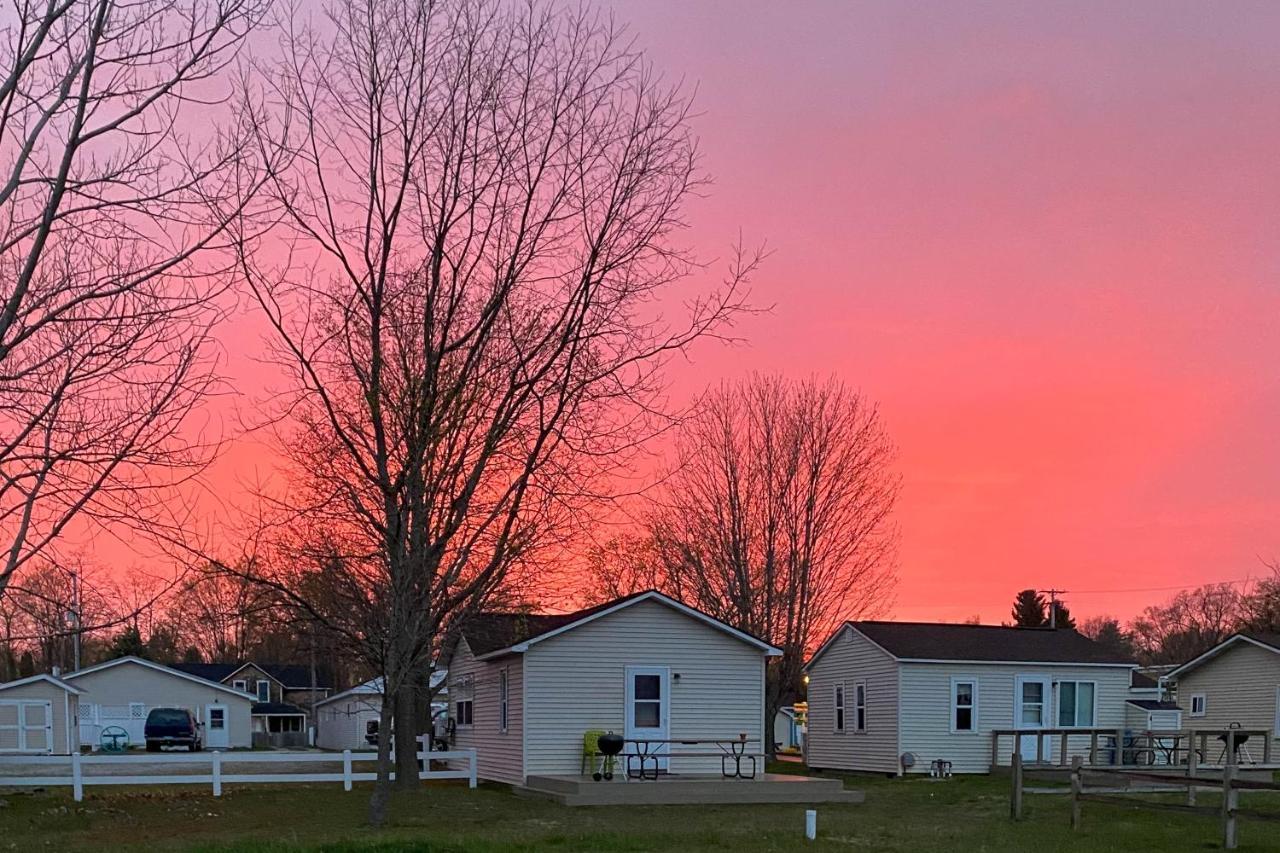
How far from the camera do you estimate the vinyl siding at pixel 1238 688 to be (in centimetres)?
3659

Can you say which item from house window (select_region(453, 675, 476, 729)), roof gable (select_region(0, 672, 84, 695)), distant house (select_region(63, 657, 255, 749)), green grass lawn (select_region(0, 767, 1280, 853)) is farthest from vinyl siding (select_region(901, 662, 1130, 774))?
distant house (select_region(63, 657, 255, 749))

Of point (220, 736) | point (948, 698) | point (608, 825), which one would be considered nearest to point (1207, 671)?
point (948, 698)

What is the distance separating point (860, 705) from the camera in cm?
3600

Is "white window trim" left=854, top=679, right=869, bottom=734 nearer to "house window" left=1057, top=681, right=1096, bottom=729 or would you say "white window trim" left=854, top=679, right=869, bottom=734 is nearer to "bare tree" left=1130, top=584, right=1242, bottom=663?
"house window" left=1057, top=681, right=1096, bottom=729

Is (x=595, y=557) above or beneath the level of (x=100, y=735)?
above

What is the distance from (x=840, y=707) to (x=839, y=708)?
8 cm

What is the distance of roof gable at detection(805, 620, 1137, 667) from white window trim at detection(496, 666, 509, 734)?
10818 millimetres

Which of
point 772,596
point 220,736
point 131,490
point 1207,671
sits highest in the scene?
point 131,490

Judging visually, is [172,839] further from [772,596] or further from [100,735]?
[100,735]

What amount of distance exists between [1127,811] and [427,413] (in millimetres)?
13639

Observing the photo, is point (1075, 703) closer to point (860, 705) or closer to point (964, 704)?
point (964, 704)

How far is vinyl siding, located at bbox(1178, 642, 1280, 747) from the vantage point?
36.6 meters

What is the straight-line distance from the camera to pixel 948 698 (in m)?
33.9

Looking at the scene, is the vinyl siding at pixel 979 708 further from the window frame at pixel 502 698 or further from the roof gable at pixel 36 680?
the roof gable at pixel 36 680
